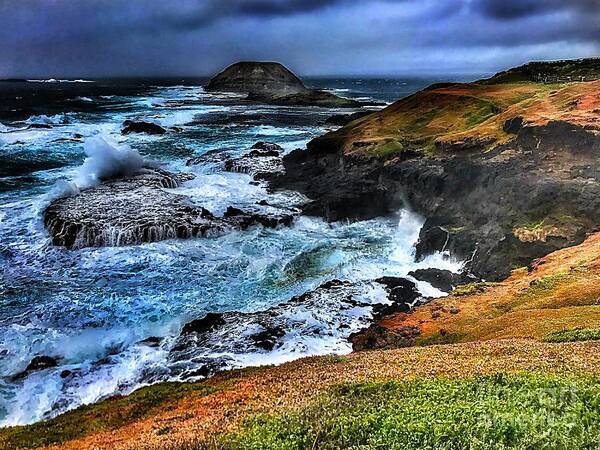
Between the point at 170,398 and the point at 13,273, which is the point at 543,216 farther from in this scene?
the point at 13,273

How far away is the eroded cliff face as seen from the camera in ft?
105

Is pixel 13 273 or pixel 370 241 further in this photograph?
pixel 370 241

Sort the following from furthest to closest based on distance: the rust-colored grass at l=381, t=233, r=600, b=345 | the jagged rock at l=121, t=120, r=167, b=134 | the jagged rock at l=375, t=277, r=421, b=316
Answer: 1. the jagged rock at l=121, t=120, r=167, b=134
2. the jagged rock at l=375, t=277, r=421, b=316
3. the rust-colored grass at l=381, t=233, r=600, b=345

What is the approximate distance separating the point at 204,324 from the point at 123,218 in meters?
18.0

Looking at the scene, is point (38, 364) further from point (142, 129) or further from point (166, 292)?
point (142, 129)

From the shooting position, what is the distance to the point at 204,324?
25.7 meters

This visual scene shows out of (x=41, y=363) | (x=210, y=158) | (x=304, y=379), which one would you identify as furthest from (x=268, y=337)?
(x=210, y=158)

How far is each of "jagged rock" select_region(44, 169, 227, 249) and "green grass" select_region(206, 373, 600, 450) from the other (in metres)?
28.5

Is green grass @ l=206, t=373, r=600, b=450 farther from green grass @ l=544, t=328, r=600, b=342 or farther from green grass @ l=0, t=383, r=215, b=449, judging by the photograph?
green grass @ l=0, t=383, r=215, b=449

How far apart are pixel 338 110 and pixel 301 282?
110118 millimetres

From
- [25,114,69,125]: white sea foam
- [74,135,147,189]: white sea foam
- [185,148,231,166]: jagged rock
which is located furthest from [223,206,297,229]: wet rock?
[25,114,69,125]: white sea foam

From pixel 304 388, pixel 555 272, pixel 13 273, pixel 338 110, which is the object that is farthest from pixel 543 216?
pixel 338 110

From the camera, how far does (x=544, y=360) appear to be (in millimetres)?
13711

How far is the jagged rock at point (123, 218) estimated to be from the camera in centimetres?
3747
